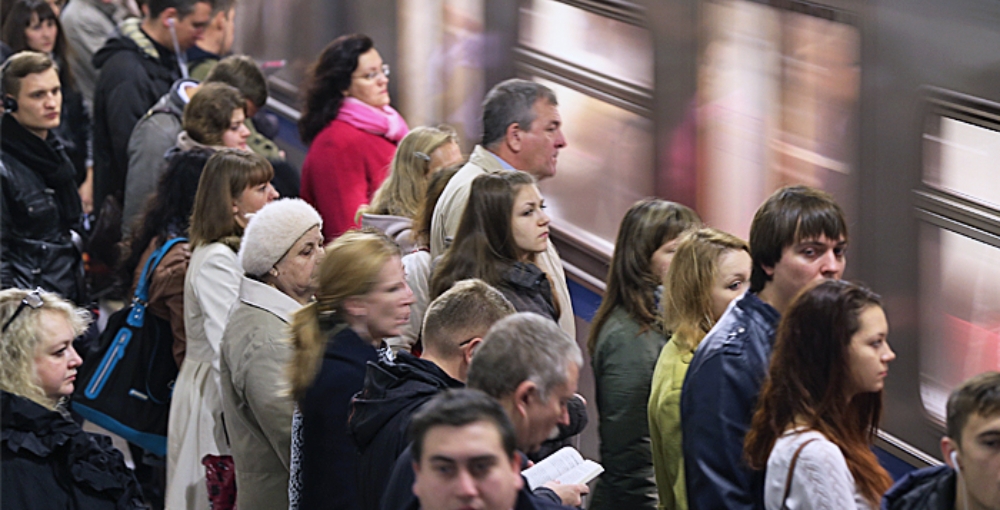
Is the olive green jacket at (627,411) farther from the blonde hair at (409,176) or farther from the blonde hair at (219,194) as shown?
the blonde hair at (219,194)

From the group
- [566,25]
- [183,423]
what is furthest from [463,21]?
[183,423]

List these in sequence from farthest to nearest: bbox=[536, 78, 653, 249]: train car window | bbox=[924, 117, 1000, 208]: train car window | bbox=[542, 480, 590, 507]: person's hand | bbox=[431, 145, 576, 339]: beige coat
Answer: bbox=[536, 78, 653, 249]: train car window < bbox=[431, 145, 576, 339]: beige coat < bbox=[924, 117, 1000, 208]: train car window < bbox=[542, 480, 590, 507]: person's hand

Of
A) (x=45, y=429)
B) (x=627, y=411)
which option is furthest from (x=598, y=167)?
(x=45, y=429)

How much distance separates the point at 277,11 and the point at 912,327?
630 centimetres

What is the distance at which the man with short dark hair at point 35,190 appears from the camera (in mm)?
5496

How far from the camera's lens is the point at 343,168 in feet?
18.7

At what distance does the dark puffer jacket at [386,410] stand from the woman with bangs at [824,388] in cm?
70

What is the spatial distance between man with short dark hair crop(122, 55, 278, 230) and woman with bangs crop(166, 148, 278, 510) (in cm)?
141

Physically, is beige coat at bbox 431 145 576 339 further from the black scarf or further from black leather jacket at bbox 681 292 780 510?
the black scarf

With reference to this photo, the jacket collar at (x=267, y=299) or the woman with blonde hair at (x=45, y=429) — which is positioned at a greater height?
the jacket collar at (x=267, y=299)

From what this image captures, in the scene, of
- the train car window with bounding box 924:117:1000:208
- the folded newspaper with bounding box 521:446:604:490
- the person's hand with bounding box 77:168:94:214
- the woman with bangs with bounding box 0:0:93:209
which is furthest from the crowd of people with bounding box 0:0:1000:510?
the person's hand with bounding box 77:168:94:214

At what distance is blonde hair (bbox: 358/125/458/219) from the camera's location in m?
4.84

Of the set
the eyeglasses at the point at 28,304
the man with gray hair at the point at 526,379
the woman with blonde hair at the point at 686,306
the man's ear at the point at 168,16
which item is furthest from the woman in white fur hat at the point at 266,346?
the man's ear at the point at 168,16

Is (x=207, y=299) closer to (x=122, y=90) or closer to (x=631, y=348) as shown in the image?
(x=631, y=348)
